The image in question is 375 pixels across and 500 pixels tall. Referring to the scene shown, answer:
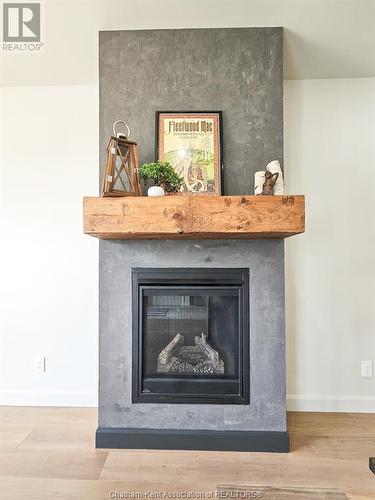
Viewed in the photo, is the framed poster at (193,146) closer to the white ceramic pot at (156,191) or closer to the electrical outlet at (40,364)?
the white ceramic pot at (156,191)

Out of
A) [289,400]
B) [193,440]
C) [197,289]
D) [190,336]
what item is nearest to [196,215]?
[197,289]

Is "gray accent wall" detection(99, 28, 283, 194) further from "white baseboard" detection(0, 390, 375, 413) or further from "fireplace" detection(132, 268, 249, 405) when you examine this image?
"white baseboard" detection(0, 390, 375, 413)

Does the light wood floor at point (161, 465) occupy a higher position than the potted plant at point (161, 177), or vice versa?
the potted plant at point (161, 177)

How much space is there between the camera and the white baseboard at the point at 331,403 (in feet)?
9.06

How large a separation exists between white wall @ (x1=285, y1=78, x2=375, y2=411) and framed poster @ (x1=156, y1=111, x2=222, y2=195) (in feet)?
2.81

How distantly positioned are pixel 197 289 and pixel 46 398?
1.62 m

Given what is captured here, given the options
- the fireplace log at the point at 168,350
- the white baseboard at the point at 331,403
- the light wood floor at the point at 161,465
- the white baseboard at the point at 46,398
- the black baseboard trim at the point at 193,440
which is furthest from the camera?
the white baseboard at the point at 46,398

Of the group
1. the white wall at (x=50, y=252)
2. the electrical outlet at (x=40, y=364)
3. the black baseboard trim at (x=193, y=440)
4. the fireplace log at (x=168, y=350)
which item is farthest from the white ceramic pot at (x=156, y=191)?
the electrical outlet at (x=40, y=364)

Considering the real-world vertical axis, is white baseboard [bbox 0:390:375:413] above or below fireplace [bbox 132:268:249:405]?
below

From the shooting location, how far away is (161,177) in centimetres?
209

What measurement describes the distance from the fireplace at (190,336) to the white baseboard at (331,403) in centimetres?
83

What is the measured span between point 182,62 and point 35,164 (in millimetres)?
1432

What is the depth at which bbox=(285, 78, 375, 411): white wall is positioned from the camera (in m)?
2.80

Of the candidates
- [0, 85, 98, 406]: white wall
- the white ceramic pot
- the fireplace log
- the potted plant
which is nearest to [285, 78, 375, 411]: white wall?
the fireplace log
